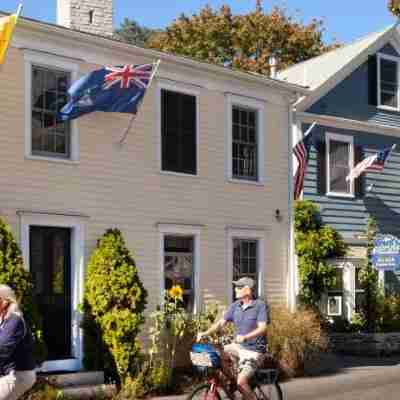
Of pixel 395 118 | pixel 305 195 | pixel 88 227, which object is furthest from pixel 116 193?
pixel 395 118

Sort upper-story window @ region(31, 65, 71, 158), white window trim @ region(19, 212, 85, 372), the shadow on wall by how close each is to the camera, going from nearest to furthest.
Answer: white window trim @ region(19, 212, 85, 372) → upper-story window @ region(31, 65, 71, 158) → the shadow on wall

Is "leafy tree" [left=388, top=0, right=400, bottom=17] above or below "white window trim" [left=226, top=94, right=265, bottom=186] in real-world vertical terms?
above

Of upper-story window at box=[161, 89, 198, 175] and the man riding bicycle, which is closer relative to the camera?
the man riding bicycle

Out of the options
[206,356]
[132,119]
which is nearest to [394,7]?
[132,119]

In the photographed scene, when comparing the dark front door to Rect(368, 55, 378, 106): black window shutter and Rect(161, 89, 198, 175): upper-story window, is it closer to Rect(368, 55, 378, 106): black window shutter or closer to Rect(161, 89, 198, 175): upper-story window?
Rect(161, 89, 198, 175): upper-story window

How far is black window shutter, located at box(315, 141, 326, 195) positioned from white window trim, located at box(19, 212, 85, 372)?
7.65 metres

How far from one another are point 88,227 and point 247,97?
507cm

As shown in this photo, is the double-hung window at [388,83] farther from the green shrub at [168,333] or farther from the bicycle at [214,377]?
the bicycle at [214,377]

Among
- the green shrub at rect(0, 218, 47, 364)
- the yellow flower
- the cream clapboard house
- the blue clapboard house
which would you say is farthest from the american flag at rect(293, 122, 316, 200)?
the green shrub at rect(0, 218, 47, 364)

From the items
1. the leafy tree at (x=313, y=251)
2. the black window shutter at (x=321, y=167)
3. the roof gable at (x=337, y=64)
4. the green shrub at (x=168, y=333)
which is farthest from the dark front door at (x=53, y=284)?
the black window shutter at (x=321, y=167)

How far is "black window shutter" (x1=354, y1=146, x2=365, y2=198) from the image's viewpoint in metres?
21.8

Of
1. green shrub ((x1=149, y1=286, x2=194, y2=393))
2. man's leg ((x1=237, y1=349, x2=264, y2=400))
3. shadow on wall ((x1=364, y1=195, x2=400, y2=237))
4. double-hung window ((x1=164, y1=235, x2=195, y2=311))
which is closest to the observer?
man's leg ((x1=237, y1=349, x2=264, y2=400))

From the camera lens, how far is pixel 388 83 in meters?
23.1

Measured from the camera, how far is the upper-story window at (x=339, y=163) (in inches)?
842
